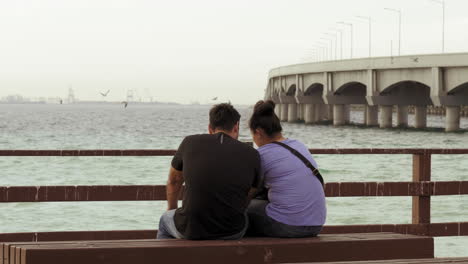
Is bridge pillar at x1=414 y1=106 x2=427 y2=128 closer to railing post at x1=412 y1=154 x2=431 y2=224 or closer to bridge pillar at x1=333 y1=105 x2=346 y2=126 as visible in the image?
bridge pillar at x1=333 y1=105 x2=346 y2=126

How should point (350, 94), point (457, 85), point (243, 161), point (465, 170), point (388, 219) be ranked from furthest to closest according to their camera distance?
1. point (350, 94)
2. point (457, 85)
3. point (465, 170)
4. point (388, 219)
5. point (243, 161)

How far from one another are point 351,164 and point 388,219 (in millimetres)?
20158

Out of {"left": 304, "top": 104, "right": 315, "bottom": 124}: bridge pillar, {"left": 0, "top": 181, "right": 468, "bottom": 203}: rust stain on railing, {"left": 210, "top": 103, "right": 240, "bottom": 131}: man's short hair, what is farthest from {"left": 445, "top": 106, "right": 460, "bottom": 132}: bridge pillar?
{"left": 210, "top": 103, "right": 240, "bottom": 131}: man's short hair

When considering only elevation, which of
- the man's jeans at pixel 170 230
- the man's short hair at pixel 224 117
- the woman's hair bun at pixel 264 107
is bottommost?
the man's jeans at pixel 170 230

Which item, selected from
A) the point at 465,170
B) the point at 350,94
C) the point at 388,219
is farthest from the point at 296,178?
the point at 350,94

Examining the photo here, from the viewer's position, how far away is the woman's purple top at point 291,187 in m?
6.04

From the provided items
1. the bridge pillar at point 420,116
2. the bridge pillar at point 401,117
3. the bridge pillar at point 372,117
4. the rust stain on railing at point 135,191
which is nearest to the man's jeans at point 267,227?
the rust stain on railing at point 135,191

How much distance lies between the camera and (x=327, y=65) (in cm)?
9250

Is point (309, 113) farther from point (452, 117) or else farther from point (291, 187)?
point (291, 187)

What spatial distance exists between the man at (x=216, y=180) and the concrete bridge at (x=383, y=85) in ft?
218

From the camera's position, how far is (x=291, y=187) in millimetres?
6043

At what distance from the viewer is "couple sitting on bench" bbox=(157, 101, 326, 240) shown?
5789 millimetres

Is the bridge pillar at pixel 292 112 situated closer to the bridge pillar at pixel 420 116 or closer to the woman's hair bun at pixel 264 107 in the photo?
the bridge pillar at pixel 420 116

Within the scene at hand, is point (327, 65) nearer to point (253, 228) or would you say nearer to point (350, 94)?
point (350, 94)
